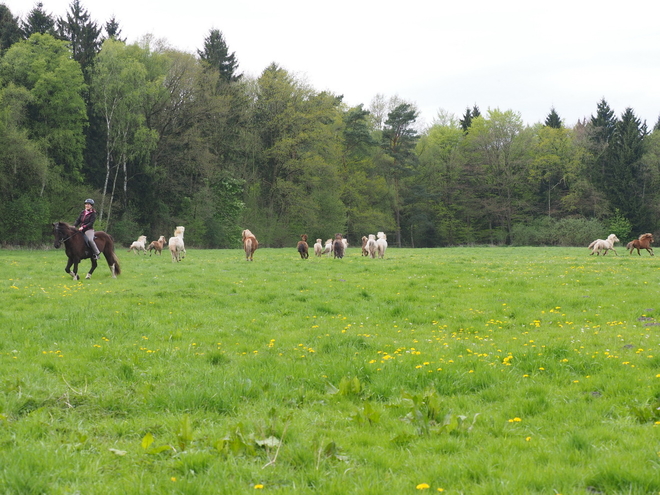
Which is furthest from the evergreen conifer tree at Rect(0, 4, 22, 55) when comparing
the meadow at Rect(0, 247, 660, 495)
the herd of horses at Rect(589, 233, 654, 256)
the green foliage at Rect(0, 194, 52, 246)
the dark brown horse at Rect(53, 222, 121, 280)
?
the herd of horses at Rect(589, 233, 654, 256)

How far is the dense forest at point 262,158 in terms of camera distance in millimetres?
40375

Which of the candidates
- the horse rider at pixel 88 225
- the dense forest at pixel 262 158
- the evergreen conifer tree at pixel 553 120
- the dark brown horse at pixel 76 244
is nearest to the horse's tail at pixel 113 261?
the dark brown horse at pixel 76 244

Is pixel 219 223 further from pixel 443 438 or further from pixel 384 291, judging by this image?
pixel 443 438

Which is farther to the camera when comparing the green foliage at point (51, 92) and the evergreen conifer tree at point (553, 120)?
the evergreen conifer tree at point (553, 120)

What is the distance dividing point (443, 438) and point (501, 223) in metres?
74.4

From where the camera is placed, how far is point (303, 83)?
61156 millimetres

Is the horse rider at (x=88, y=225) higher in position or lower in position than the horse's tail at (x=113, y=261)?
higher

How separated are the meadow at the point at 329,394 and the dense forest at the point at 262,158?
32146mm

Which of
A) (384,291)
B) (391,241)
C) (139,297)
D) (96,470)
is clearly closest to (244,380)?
(96,470)

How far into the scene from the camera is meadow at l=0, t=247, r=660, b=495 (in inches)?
167

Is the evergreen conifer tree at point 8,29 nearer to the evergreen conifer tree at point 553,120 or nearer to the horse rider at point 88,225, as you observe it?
the horse rider at point 88,225

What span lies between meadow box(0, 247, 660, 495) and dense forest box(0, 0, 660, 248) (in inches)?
1266

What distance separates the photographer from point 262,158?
60.3 metres

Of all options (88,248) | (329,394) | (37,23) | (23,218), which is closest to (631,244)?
(88,248)
